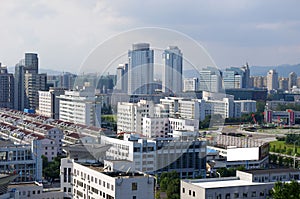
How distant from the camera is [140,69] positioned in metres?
8.63

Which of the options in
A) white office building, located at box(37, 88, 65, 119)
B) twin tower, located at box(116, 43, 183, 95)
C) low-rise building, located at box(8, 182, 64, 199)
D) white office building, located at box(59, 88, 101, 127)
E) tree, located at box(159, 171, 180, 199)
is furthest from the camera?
white office building, located at box(37, 88, 65, 119)

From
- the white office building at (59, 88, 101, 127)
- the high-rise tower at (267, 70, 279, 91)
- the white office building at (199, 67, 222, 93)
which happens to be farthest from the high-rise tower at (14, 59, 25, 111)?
the high-rise tower at (267, 70, 279, 91)

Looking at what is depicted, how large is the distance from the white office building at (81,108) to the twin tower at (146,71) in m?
0.73

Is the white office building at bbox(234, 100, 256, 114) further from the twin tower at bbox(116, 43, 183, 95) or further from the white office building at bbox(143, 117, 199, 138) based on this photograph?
the white office building at bbox(143, 117, 199, 138)

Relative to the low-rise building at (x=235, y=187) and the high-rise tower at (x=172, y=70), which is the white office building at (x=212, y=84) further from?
the low-rise building at (x=235, y=187)

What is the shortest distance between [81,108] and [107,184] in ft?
26.0

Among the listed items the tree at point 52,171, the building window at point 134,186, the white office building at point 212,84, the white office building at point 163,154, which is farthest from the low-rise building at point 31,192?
the white office building at point 212,84

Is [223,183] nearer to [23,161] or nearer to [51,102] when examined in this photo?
[23,161]

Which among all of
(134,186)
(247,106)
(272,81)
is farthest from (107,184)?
(272,81)

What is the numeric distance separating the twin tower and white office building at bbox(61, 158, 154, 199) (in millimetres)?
2155

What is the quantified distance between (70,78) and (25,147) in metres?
18.1

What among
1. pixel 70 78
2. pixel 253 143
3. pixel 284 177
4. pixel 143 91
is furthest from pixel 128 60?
pixel 70 78

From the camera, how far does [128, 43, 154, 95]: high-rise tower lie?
24.4 ft

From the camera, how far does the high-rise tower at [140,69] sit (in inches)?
293
